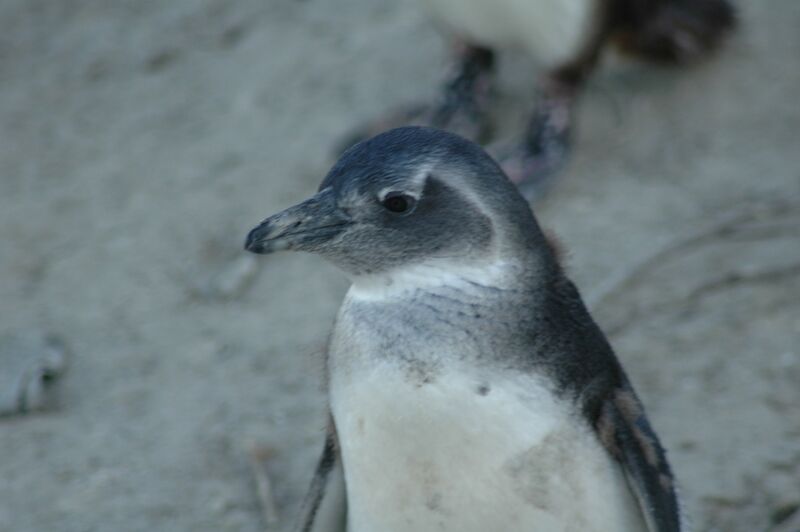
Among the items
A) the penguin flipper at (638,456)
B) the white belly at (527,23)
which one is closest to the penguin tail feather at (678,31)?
the white belly at (527,23)

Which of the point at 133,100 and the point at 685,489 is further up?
the point at 133,100

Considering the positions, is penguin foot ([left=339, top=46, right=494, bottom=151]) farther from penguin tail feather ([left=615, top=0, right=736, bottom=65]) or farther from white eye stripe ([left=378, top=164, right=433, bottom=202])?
white eye stripe ([left=378, top=164, right=433, bottom=202])

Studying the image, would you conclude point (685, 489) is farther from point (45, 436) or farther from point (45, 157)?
point (45, 157)

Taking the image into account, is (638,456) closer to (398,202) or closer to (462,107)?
(398,202)

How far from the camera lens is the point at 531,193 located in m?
3.91

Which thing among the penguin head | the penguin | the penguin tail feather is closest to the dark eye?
the penguin head

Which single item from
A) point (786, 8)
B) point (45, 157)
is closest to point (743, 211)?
point (786, 8)

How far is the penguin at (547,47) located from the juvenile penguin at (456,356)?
1858mm

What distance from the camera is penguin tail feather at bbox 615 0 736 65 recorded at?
426 centimetres

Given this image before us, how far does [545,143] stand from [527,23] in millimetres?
348

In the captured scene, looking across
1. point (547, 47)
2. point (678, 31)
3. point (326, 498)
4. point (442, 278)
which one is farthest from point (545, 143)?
point (442, 278)

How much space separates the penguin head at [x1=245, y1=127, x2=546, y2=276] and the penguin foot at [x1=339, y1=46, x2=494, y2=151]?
217 cm

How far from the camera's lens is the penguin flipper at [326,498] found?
228cm

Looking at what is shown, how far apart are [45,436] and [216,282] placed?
0.71m
